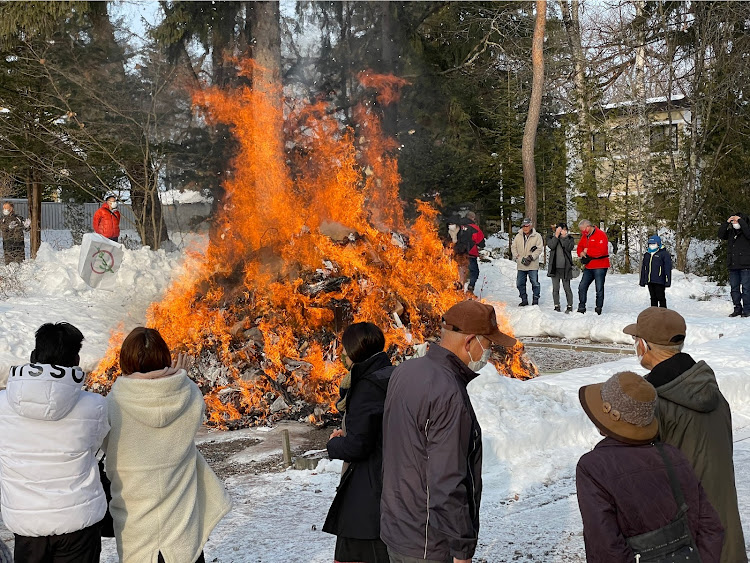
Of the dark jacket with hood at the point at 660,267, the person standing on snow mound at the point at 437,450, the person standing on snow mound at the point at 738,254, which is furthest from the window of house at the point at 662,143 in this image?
the person standing on snow mound at the point at 437,450

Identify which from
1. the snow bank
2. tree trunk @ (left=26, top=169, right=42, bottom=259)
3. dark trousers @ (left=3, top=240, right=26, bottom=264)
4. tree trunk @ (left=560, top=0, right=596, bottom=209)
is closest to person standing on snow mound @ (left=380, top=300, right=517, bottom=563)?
the snow bank

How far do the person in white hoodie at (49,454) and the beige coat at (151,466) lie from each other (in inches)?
4.9

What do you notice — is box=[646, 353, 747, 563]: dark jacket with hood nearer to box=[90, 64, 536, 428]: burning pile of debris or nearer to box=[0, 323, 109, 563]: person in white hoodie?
box=[0, 323, 109, 563]: person in white hoodie

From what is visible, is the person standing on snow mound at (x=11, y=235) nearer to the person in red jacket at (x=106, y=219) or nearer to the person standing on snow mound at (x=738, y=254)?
the person in red jacket at (x=106, y=219)

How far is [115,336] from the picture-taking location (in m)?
11.7

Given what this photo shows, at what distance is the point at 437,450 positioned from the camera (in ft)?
10.3

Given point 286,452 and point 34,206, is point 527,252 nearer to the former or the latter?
point 286,452

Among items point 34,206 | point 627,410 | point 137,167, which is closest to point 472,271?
point 137,167

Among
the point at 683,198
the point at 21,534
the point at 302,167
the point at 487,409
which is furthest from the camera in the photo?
the point at 683,198

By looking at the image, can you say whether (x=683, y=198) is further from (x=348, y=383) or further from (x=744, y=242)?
(x=348, y=383)

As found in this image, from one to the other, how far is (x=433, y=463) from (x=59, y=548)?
1.69m

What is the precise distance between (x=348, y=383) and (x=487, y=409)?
3.82 metres

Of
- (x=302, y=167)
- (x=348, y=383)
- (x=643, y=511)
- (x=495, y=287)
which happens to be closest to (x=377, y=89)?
(x=302, y=167)

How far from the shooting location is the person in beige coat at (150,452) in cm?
341
